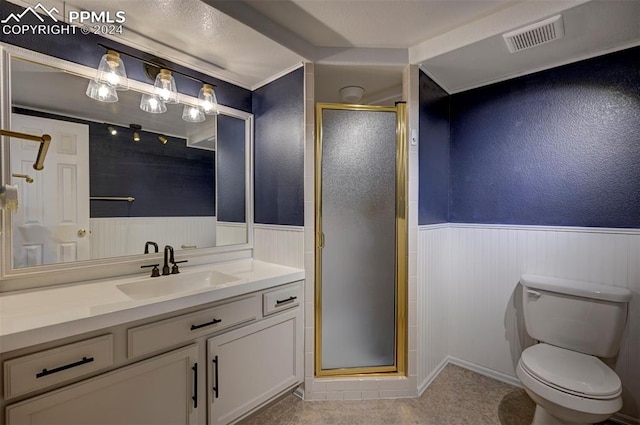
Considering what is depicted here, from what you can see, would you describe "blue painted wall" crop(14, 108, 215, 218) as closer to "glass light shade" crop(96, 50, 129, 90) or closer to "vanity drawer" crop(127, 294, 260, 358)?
"glass light shade" crop(96, 50, 129, 90)

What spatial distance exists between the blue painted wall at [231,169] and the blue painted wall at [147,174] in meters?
0.07

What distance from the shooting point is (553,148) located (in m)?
1.86

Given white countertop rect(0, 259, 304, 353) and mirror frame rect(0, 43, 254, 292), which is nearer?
white countertop rect(0, 259, 304, 353)

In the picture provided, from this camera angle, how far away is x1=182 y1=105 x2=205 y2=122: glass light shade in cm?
189

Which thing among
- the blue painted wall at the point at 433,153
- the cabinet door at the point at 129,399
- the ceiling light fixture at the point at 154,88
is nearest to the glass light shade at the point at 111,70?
the ceiling light fixture at the point at 154,88

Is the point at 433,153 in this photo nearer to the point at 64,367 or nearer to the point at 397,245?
the point at 397,245

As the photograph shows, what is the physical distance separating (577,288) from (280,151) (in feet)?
6.57

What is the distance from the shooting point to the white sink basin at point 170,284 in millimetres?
1500

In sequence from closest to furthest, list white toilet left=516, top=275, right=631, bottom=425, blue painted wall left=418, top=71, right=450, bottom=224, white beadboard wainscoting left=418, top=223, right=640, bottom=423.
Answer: white toilet left=516, top=275, right=631, bottom=425, white beadboard wainscoting left=418, top=223, right=640, bottom=423, blue painted wall left=418, top=71, right=450, bottom=224

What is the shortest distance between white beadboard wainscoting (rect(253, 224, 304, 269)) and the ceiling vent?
1615 millimetres

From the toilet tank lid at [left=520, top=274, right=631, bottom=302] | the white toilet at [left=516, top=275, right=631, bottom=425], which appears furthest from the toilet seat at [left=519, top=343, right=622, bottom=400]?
the toilet tank lid at [left=520, top=274, right=631, bottom=302]

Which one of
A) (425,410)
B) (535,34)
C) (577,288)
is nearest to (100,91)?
(535,34)

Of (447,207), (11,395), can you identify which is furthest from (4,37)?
(447,207)

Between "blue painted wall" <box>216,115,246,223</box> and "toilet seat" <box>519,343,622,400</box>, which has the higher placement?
"blue painted wall" <box>216,115,246,223</box>
